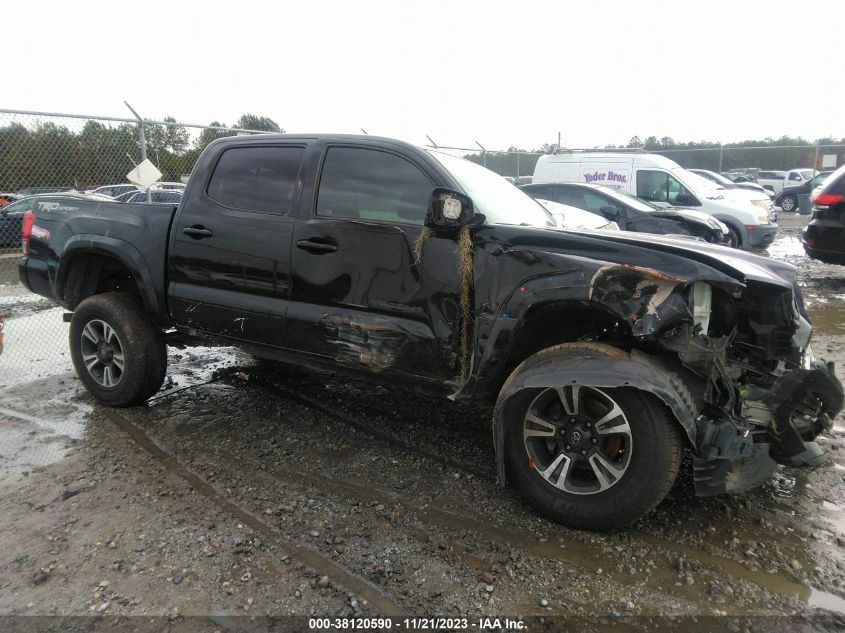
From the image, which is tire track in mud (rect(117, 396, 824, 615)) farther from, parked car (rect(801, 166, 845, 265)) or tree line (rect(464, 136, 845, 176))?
tree line (rect(464, 136, 845, 176))

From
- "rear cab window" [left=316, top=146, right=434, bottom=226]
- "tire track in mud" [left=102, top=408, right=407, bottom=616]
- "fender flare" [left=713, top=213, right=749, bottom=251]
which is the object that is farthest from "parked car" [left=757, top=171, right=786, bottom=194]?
"tire track in mud" [left=102, top=408, right=407, bottom=616]

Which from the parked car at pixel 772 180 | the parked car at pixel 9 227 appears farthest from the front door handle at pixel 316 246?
the parked car at pixel 772 180

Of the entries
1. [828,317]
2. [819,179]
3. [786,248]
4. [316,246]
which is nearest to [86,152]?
[316,246]

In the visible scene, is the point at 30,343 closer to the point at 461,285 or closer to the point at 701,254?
the point at 461,285

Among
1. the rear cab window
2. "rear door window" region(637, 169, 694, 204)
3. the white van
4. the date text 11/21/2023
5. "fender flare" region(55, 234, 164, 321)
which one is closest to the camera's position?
the date text 11/21/2023

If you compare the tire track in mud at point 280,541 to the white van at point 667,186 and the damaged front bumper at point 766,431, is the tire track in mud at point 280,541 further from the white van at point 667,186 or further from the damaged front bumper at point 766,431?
the white van at point 667,186

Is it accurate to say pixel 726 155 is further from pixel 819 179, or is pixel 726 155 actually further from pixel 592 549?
pixel 592 549

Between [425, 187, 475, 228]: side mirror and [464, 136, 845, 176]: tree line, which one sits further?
[464, 136, 845, 176]: tree line

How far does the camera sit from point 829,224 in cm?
757

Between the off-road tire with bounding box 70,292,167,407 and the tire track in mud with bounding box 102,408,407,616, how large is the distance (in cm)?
40

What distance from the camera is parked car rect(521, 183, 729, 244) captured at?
8898mm

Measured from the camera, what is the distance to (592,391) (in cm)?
283

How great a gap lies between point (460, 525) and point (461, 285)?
1188mm

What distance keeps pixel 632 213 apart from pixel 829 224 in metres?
2.59
